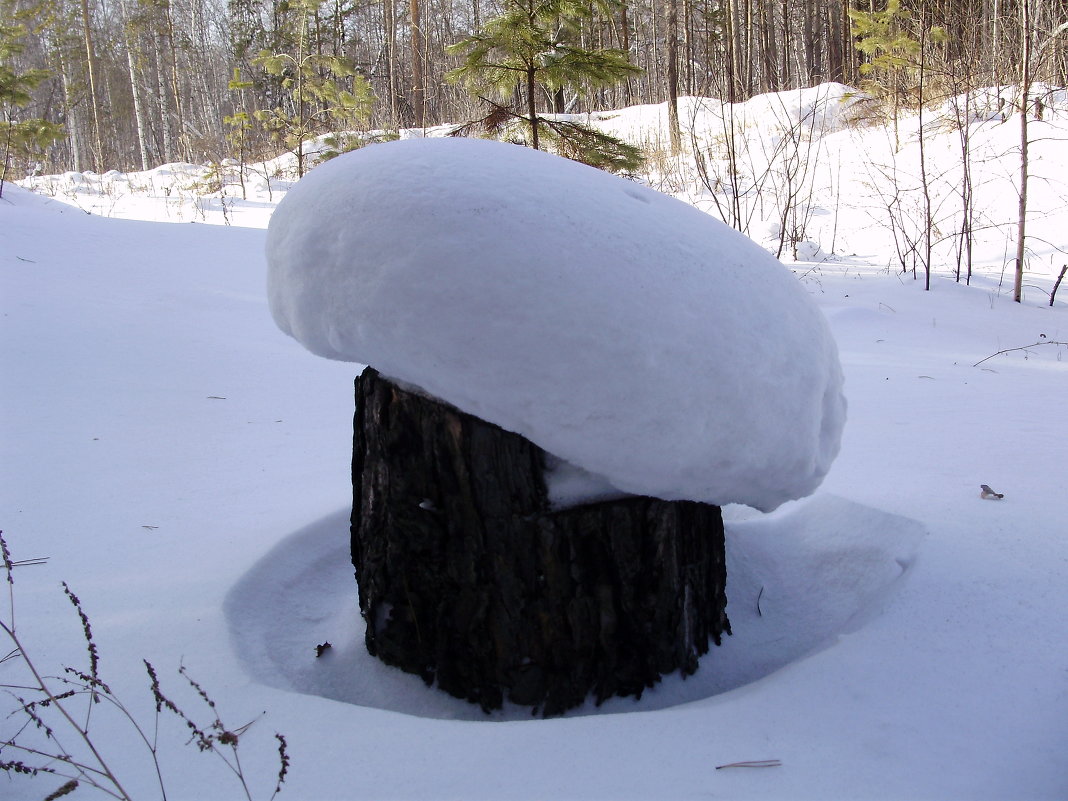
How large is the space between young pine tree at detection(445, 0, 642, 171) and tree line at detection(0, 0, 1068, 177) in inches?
0.6

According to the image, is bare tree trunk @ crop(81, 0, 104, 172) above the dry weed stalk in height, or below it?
above

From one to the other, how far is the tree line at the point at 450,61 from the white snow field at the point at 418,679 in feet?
10.8

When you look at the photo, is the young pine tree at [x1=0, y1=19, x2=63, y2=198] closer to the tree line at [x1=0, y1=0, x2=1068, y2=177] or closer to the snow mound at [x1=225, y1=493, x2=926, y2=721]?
the tree line at [x1=0, y1=0, x2=1068, y2=177]

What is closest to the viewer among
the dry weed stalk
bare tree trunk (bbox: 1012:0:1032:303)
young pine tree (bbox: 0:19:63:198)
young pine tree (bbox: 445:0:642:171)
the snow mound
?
the dry weed stalk

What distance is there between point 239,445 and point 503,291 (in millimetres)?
1611

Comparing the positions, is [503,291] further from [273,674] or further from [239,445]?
[239,445]

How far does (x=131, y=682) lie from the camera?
1213 millimetres

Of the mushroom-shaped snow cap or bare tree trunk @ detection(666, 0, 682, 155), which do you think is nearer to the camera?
the mushroom-shaped snow cap

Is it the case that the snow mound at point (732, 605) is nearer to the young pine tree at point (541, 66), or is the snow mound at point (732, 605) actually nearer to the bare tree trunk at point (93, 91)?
the young pine tree at point (541, 66)

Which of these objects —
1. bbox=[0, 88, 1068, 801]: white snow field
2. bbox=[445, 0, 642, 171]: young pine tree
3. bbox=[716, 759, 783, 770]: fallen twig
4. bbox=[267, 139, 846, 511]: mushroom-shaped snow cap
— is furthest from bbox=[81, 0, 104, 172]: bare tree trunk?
bbox=[716, 759, 783, 770]: fallen twig

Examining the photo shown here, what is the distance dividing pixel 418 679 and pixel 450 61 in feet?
69.4

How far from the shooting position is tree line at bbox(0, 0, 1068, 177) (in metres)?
5.45

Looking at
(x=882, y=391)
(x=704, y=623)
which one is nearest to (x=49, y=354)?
(x=704, y=623)

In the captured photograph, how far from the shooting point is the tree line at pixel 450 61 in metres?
5.45
